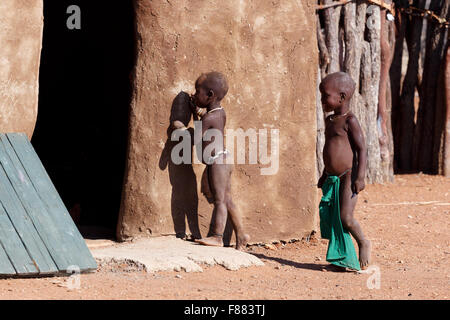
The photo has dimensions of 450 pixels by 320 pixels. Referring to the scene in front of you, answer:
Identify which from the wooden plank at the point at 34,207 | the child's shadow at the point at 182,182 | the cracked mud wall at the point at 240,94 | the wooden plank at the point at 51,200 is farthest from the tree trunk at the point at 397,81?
the wooden plank at the point at 34,207

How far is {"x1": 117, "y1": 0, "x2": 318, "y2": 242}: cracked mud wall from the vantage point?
603 centimetres

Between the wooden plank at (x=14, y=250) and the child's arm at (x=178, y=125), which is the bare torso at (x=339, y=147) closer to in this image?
the child's arm at (x=178, y=125)

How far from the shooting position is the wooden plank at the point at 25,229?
194 inches

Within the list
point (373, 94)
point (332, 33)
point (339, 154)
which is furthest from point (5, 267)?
point (373, 94)

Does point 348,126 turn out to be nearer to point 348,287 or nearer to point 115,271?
point 348,287

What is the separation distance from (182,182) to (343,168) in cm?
124

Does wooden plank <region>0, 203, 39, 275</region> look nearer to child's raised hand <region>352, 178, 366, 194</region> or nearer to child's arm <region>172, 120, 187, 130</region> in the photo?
child's arm <region>172, 120, 187, 130</region>

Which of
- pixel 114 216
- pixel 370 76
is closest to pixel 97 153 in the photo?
pixel 114 216

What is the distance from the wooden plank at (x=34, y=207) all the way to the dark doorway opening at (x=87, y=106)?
1.68 m

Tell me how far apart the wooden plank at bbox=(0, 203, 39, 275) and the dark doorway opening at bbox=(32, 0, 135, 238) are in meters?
1.99

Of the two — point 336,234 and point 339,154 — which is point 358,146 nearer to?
point 339,154

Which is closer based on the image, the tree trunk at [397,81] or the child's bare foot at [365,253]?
the child's bare foot at [365,253]

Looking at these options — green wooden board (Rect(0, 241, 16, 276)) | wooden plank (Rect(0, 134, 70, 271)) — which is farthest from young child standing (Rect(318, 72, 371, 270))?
green wooden board (Rect(0, 241, 16, 276))

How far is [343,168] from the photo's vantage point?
5.73 metres
